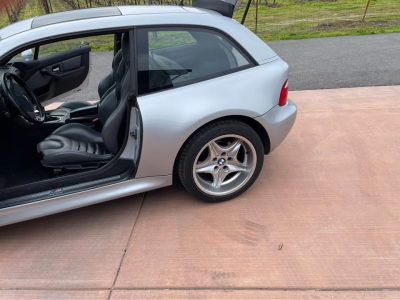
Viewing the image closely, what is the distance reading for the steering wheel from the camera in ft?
8.82

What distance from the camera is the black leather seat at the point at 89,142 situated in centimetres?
255

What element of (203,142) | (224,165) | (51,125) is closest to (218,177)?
(224,165)

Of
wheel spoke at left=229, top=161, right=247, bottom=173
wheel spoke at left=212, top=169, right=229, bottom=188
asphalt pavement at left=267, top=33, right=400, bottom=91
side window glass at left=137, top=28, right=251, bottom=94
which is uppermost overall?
side window glass at left=137, top=28, right=251, bottom=94

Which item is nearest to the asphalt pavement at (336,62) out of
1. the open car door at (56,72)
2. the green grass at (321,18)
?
the green grass at (321,18)

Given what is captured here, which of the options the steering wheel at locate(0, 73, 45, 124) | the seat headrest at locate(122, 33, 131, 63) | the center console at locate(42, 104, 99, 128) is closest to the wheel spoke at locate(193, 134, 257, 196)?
the seat headrest at locate(122, 33, 131, 63)

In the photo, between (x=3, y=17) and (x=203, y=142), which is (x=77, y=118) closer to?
(x=203, y=142)

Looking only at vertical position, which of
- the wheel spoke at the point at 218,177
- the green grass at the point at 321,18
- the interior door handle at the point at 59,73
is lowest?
the green grass at the point at 321,18

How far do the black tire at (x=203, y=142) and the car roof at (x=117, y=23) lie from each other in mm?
588

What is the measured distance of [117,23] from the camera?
235cm

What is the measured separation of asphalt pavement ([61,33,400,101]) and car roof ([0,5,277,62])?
9.22 ft

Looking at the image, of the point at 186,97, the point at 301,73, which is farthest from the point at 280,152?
the point at 301,73

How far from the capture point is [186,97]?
2.45 metres

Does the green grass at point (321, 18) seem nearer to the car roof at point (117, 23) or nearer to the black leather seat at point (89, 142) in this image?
the car roof at point (117, 23)

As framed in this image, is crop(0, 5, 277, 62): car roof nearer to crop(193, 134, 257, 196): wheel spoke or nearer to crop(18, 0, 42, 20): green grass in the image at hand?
crop(193, 134, 257, 196): wheel spoke
